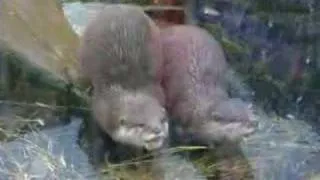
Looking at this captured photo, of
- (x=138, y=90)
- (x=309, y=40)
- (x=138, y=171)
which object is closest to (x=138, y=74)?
(x=138, y=90)

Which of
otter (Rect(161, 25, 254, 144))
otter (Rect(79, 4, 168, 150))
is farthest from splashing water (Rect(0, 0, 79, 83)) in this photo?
otter (Rect(161, 25, 254, 144))

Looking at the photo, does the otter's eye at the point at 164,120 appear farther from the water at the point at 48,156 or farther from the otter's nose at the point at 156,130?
the water at the point at 48,156

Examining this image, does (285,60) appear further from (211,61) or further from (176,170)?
(176,170)

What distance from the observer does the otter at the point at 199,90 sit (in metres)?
1.34

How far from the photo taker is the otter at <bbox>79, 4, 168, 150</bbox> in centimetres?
132

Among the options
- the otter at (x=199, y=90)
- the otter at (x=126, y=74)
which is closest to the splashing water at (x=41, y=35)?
the otter at (x=126, y=74)

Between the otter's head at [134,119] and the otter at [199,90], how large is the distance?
1.5 inches

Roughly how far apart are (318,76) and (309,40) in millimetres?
58

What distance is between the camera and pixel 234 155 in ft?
4.47

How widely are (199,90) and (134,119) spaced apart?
119 mm

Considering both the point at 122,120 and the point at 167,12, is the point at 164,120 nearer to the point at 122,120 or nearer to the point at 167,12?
the point at 122,120

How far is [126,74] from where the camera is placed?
135 centimetres

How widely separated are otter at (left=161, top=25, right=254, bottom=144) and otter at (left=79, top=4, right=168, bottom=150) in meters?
0.02

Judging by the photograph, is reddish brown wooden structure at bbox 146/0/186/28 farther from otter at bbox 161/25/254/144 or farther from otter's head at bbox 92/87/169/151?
otter's head at bbox 92/87/169/151
